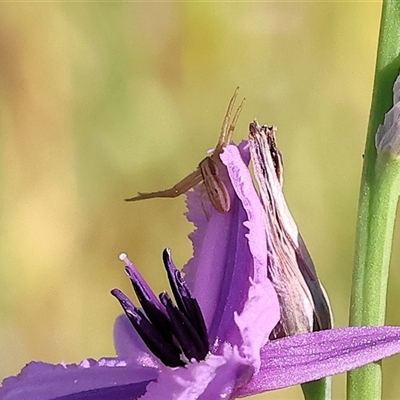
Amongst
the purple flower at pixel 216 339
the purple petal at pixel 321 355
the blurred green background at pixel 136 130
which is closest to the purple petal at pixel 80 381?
the purple flower at pixel 216 339

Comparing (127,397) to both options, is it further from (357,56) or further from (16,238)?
(357,56)

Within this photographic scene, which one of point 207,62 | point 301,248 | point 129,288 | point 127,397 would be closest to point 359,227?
point 301,248

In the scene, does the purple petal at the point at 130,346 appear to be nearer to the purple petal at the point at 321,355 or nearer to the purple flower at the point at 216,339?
the purple flower at the point at 216,339

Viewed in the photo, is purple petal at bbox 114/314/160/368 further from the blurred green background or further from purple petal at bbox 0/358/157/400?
the blurred green background

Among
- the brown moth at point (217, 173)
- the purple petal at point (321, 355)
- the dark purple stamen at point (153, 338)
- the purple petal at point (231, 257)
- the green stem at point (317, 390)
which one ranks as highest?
the brown moth at point (217, 173)

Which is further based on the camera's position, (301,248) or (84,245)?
(84,245)

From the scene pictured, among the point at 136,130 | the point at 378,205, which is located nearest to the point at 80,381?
the point at 378,205
